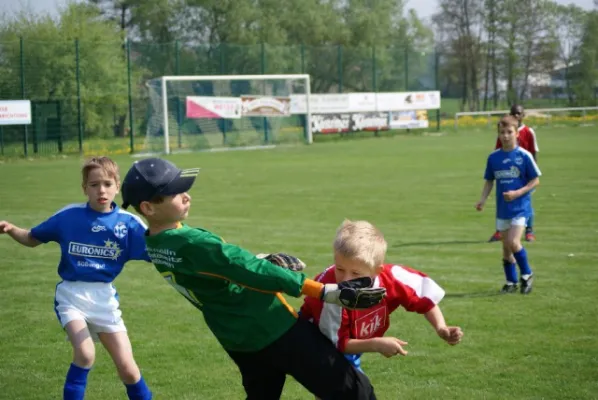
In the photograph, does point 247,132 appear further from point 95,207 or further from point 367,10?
point 367,10

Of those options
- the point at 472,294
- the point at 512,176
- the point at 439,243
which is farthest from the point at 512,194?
the point at 439,243

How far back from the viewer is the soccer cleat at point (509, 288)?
9555mm

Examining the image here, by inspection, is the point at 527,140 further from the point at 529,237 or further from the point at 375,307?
the point at 375,307

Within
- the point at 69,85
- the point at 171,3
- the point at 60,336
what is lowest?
the point at 60,336

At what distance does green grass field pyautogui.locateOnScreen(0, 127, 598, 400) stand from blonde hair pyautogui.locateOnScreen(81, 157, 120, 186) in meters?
1.74

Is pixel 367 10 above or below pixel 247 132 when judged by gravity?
above

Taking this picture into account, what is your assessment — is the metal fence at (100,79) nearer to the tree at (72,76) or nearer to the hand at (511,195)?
the tree at (72,76)

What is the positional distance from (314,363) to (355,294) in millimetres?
467

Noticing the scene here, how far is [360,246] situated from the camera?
4.03 metres

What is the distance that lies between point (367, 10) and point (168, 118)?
46.4m

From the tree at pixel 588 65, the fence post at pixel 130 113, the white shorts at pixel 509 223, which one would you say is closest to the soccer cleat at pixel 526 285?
the white shorts at pixel 509 223

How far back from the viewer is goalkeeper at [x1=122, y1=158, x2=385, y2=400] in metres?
3.91

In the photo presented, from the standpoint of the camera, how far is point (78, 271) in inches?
221

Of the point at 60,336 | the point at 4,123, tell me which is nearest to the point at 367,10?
the point at 4,123
